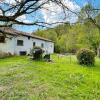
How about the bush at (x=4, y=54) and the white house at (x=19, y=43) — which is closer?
the bush at (x=4, y=54)

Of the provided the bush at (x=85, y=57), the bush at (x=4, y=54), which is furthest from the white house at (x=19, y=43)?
the bush at (x=85, y=57)

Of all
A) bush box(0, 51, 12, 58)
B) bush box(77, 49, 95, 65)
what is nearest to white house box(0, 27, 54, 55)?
bush box(0, 51, 12, 58)

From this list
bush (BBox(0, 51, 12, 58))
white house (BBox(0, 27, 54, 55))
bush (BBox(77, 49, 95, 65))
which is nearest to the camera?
bush (BBox(77, 49, 95, 65))

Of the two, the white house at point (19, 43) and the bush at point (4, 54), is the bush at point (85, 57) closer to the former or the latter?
the white house at point (19, 43)

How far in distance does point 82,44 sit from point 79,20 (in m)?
55.9

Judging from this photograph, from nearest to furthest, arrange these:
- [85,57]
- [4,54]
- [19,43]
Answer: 1. [85,57]
2. [4,54]
3. [19,43]

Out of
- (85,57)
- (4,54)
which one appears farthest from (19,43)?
(85,57)

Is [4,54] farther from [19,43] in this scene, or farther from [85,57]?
[85,57]

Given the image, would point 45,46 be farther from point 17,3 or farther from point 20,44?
point 17,3

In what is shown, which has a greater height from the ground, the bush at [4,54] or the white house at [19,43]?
the white house at [19,43]

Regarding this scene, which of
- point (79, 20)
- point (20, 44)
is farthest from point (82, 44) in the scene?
point (79, 20)

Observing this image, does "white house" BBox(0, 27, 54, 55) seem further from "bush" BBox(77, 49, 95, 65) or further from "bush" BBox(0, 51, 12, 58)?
"bush" BBox(77, 49, 95, 65)

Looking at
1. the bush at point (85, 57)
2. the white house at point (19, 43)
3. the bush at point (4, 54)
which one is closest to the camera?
the bush at point (85, 57)

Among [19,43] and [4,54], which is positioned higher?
[19,43]
